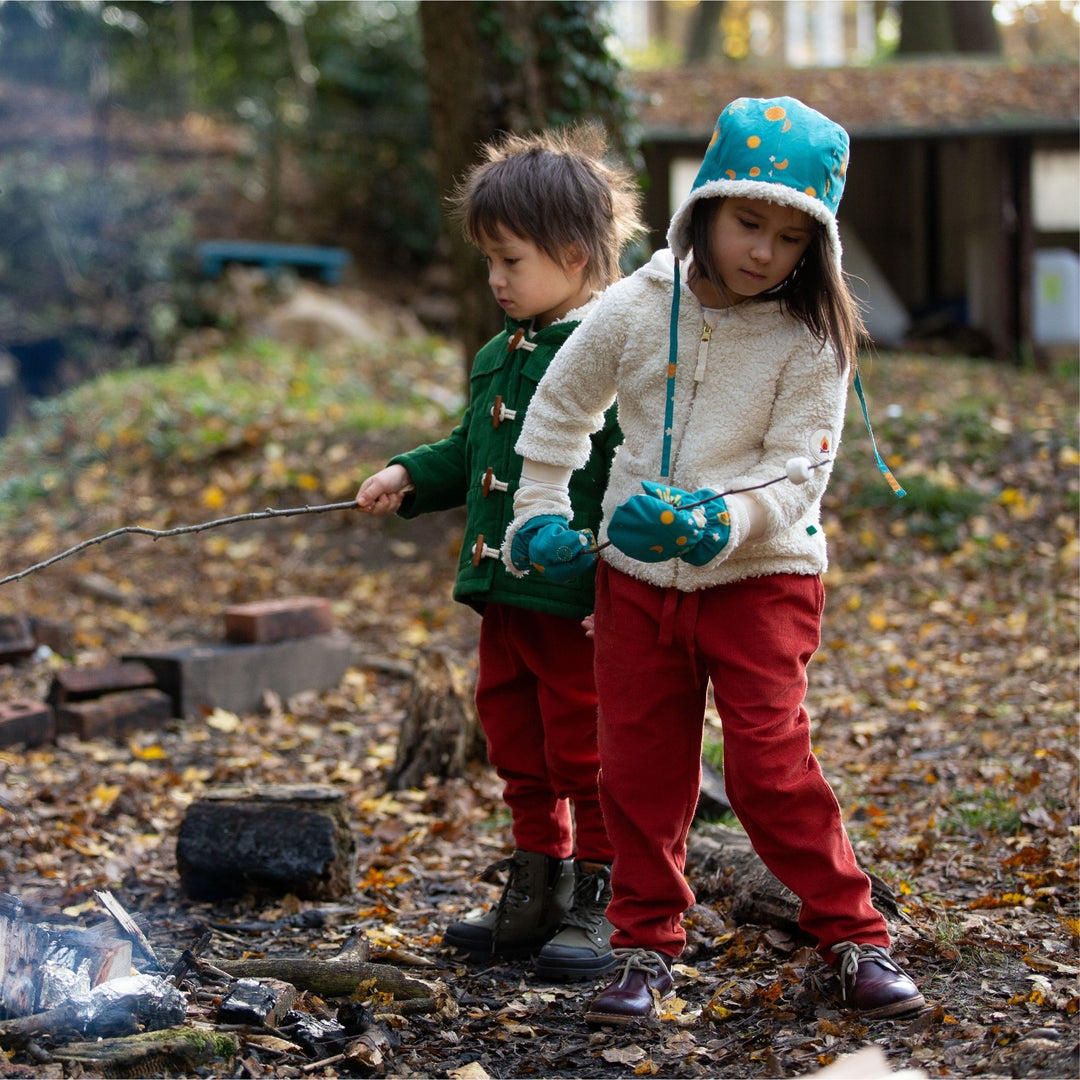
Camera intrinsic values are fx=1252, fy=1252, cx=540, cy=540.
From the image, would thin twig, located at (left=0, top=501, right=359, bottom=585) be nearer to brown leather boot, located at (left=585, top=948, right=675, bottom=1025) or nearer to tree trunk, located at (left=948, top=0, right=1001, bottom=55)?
brown leather boot, located at (left=585, top=948, right=675, bottom=1025)

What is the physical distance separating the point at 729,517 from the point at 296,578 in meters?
4.99

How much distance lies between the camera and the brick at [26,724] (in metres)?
4.59

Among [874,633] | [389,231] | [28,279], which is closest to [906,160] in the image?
[389,231]

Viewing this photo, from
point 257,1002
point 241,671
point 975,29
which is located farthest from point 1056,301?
point 257,1002

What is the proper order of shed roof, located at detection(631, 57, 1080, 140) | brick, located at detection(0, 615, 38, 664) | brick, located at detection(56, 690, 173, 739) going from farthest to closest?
shed roof, located at detection(631, 57, 1080, 140) < brick, located at detection(0, 615, 38, 664) < brick, located at detection(56, 690, 173, 739)

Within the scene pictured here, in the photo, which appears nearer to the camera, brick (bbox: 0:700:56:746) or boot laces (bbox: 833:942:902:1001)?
boot laces (bbox: 833:942:902:1001)

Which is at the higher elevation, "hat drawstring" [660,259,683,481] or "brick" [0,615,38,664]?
"hat drawstring" [660,259,683,481]

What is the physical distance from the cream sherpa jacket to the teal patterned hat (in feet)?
0.66

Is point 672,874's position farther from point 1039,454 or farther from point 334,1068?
point 1039,454

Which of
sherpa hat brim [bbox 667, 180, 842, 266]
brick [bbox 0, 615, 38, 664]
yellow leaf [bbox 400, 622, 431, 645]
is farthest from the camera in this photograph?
yellow leaf [bbox 400, 622, 431, 645]

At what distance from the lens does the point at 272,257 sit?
13.8m

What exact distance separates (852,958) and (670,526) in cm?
94

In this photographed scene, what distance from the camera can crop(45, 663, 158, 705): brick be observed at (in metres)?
4.85

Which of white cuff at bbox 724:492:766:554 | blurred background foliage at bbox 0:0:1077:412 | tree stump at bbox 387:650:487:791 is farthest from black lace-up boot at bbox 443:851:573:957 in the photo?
blurred background foliage at bbox 0:0:1077:412
